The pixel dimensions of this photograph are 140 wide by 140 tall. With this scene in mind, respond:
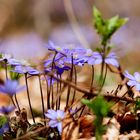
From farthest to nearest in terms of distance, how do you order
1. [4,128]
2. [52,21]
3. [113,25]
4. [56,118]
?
[52,21]
[4,128]
[56,118]
[113,25]

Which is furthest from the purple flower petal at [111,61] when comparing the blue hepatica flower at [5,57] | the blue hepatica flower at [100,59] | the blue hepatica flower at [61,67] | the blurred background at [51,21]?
the blurred background at [51,21]

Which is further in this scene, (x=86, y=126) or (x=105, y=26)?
(x=86, y=126)

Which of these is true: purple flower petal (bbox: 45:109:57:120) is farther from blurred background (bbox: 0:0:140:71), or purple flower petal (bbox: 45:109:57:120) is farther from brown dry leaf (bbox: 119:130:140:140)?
blurred background (bbox: 0:0:140:71)

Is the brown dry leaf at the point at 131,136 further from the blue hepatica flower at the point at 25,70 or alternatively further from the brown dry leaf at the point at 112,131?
the blue hepatica flower at the point at 25,70

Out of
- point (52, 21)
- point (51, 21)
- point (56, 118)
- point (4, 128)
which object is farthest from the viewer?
point (52, 21)

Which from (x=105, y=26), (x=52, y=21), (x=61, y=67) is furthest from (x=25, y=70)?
(x=52, y=21)

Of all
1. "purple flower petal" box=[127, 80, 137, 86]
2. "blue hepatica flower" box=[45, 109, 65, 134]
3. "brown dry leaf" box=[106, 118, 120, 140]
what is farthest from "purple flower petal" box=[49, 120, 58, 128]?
"purple flower petal" box=[127, 80, 137, 86]

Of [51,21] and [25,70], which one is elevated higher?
[51,21]

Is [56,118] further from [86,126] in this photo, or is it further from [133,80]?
[133,80]
